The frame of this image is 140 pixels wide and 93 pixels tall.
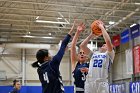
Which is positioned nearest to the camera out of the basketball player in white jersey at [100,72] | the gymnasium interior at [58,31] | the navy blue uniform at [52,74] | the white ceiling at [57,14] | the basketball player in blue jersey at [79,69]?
the navy blue uniform at [52,74]

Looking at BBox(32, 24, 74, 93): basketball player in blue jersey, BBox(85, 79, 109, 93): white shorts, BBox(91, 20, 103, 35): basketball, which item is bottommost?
BBox(85, 79, 109, 93): white shorts

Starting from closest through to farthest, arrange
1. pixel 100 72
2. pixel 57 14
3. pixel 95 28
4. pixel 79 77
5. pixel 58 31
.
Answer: pixel 100 72 < pixel 95 28 < pixel 79 77 < pixel 57 14 < pixel 58 31

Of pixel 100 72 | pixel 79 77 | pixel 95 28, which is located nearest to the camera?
pixel 100 72

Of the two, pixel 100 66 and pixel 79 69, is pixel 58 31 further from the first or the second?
pixel 100 66

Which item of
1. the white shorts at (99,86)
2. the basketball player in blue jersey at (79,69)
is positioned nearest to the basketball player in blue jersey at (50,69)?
the white shorts at (99,86)

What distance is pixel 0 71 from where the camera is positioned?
2106cm

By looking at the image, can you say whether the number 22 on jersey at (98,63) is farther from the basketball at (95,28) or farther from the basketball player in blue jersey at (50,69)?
the basketball player in blue jersey at (50,69)

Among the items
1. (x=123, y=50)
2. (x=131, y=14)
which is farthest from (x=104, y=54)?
(x=123, y=50)

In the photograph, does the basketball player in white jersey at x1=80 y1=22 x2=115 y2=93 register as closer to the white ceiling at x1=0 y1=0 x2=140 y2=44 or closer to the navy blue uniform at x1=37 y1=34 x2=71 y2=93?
the navy blue uniform at x1=37 y1=34 x2=71 y2=93

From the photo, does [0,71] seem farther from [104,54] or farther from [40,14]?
[104,54]

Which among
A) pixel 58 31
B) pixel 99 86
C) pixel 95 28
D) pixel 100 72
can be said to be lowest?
pixel 99 86

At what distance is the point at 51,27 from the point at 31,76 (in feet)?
16.4

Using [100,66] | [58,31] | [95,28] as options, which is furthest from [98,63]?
[58,31]

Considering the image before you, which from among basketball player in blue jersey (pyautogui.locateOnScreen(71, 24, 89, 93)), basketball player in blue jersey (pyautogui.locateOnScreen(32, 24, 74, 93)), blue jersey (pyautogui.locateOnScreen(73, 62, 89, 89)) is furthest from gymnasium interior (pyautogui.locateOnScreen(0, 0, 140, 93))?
basketball player in blue jersey (pyautogui.locateOnScreen(32, 24, 74, 93))
